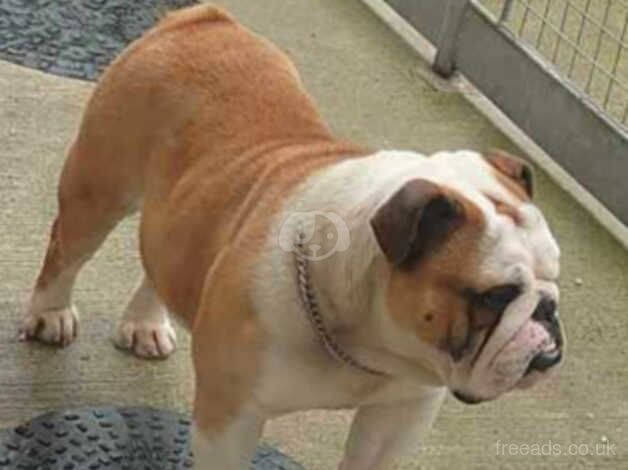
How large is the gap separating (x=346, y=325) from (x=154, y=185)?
1.91 ft

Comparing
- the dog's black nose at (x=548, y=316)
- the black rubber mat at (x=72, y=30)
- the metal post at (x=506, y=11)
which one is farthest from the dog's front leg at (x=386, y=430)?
the metal post at (x=506, y=11)

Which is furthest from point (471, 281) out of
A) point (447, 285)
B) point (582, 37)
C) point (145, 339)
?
point (582, 37)

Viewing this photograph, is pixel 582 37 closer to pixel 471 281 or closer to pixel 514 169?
pixel 514 169

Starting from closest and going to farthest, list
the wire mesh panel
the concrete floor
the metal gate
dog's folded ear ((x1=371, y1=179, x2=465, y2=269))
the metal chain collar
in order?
dog's folded ear ((x1=371, y1=179, x2=465, y2=269)) → the metal chain collar → the concrete floor → the metal gate → the wire mesh panel

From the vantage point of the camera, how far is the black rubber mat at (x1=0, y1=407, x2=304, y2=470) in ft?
9.67

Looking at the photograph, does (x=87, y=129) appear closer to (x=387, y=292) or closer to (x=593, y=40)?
(x=387, y=292)

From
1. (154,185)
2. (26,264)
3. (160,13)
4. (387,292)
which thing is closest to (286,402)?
(387,292)

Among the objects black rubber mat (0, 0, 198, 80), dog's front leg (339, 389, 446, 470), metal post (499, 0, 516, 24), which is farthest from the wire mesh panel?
dog's front leg (339, 389, 446, 470)

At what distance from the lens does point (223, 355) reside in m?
2.47

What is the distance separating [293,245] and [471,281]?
0.33m

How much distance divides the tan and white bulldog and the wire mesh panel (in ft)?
5.60

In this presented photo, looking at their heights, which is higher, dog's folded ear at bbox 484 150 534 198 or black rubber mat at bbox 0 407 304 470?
dog's folded ear at bbox 484 150 534 198

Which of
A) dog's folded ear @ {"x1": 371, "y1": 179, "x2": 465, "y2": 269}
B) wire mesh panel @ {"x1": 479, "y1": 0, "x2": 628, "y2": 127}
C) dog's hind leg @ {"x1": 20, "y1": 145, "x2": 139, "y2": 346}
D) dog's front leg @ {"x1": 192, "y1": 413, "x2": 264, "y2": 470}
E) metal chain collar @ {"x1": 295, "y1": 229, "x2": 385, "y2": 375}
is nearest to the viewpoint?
dog's folded ear @ {"x1": 371, "y1": 179, "x2": 465, "y2": 269}

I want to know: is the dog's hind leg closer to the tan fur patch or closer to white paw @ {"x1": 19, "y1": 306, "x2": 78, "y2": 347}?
white paw @ {"x1": 19, "y1": 306, "x2": 78, "y2": 347}
